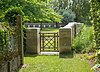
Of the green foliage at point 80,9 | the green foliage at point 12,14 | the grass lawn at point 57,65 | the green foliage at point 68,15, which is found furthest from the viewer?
the green foliage at point 80,9

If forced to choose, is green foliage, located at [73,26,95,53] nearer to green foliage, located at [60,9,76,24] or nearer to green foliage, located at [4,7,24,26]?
green foliage, located at [4,7,24,26]

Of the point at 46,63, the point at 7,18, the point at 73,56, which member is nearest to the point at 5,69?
the point at 46,63

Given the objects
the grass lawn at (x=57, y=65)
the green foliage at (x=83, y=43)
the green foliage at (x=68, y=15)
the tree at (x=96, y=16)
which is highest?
the green foliage at (x=68, y=15)

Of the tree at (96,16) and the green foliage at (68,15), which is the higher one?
the green foliage at (68,15)

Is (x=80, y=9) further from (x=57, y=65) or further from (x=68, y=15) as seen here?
(x=57, y=65)

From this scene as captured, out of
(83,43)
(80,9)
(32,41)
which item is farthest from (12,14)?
(80,9)

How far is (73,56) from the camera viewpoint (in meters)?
10.9

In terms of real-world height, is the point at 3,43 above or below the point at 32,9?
below

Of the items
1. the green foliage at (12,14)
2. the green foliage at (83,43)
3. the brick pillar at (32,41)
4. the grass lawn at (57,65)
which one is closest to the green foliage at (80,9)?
the green foliage at (83,43)

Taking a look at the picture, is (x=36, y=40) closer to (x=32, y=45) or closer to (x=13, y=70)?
(x=32, y=45)

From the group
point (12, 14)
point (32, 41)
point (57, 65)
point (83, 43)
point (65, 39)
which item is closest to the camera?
point (57, 65)

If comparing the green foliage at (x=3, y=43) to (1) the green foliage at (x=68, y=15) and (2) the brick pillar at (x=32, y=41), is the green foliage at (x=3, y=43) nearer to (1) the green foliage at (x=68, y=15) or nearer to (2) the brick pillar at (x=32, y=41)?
(2) the brick pillar at (x=32, y=41)

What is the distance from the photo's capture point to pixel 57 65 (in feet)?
29.5

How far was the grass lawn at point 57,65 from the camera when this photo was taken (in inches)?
322
